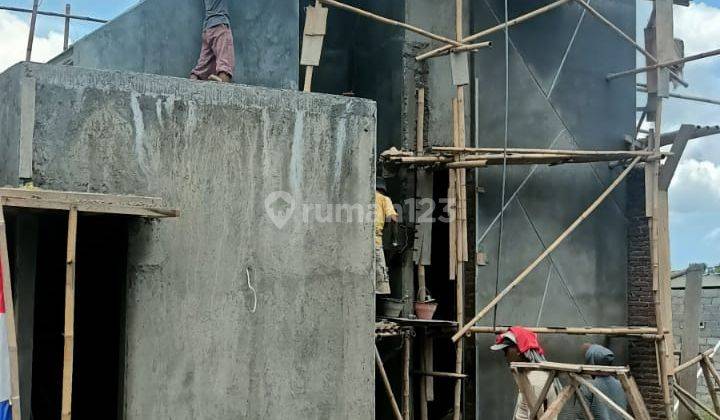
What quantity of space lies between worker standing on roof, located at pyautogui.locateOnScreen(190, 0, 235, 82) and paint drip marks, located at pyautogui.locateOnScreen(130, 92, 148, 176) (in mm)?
1039

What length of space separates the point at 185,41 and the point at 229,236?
194 cm

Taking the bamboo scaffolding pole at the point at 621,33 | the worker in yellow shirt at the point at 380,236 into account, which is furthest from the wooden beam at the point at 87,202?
the bamboo scaffolding pole at the point at 621,33

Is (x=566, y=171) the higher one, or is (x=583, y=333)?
(x=566, y=171)

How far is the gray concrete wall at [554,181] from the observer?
9.34 meters

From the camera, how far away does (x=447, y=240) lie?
9.45 m

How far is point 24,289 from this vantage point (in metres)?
5.71

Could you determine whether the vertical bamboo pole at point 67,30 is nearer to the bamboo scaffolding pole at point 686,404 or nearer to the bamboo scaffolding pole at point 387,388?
the bamboo scaffolding pole at point 387,388

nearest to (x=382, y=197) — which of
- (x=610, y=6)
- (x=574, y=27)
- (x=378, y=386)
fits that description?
(x=378, y=386)

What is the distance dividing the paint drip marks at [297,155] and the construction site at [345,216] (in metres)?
0.02

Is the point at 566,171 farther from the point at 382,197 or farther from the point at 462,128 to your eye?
the point at 382,197

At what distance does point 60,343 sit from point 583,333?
16.1ft

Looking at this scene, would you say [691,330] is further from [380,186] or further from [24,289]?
[24,289]

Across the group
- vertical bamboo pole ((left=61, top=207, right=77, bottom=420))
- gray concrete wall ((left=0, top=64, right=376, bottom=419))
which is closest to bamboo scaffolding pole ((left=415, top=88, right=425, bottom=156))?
gray concrete wall ((left=0, top=64, right=376, bottom=419))

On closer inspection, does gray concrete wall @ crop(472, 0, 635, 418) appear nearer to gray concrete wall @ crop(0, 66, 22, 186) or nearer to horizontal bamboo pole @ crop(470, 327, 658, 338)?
horizontal bamboo pole @ crop(470, 327, 658, 338)
